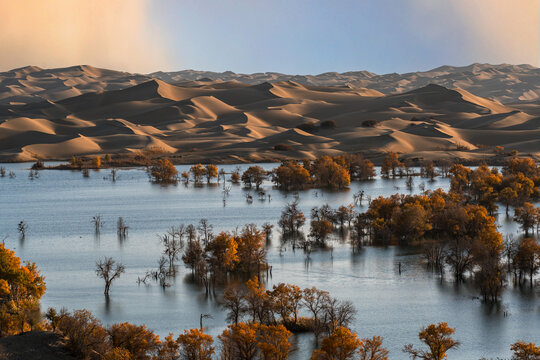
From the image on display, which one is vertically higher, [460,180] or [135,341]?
[460,180]

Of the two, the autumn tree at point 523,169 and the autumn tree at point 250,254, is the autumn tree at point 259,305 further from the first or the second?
the autumn tree at point 523,169

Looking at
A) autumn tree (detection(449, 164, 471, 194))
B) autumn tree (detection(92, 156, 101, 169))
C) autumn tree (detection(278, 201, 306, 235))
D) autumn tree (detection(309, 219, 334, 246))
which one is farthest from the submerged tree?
autumn tree (detection(92, 156, 101, 169))

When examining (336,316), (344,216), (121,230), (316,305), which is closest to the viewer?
(316,305)

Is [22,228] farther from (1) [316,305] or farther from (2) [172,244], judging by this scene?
(1) [316,305]

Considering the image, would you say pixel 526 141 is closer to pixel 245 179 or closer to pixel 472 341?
pixel 245 179

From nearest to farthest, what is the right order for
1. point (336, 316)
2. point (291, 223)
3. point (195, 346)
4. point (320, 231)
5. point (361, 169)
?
1. point (195, 346)
2. point (336, 316)
3. point (320, 231)
4. point (291, 223)
5. point (361, 169)

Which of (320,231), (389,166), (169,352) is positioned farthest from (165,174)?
(169,352)

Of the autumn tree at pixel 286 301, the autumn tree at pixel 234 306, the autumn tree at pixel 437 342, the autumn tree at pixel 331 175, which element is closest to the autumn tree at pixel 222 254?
the autumn tree at pixel 234 306
